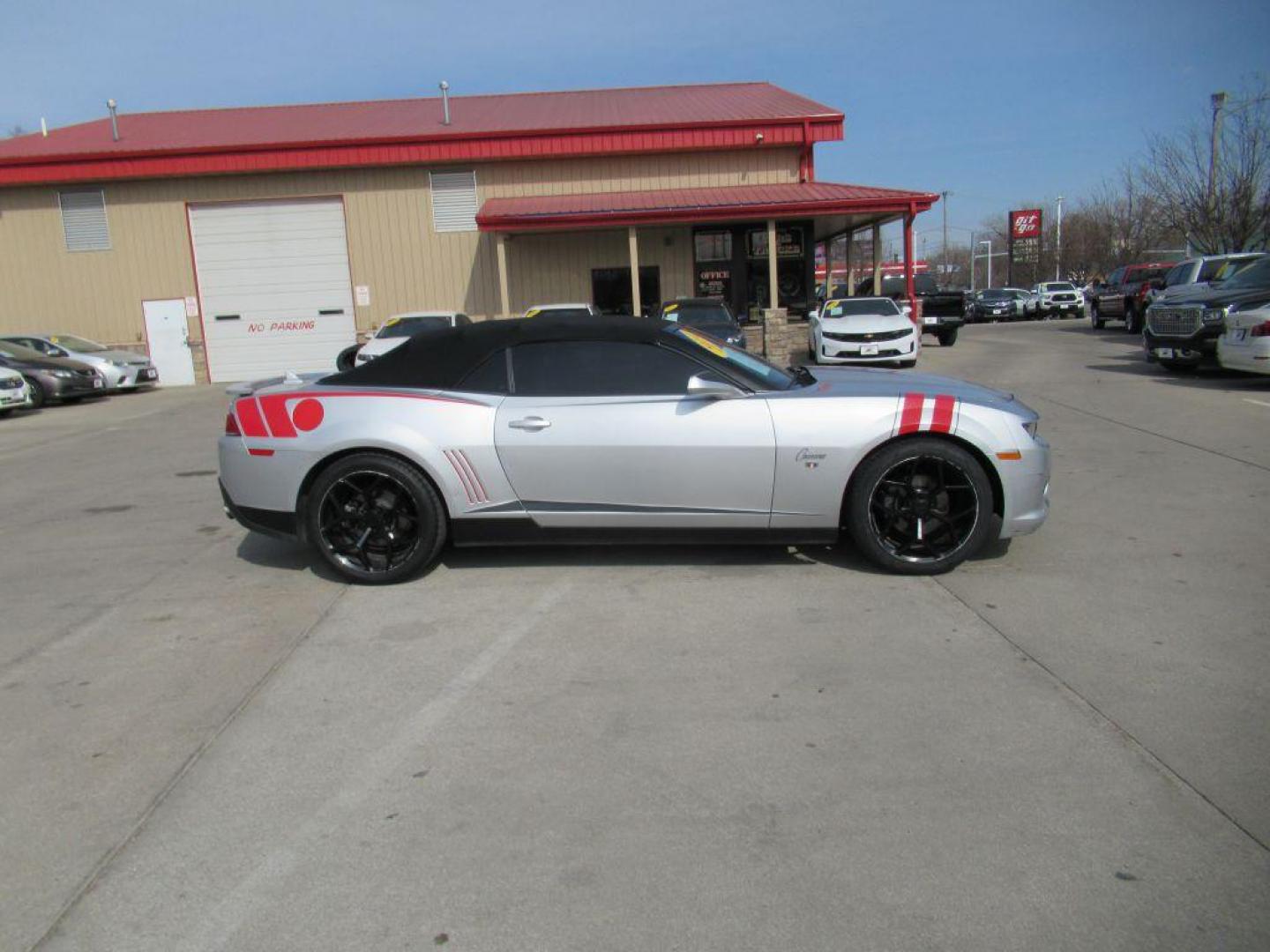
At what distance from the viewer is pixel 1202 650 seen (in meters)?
4.16

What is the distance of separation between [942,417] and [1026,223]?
70075 mm

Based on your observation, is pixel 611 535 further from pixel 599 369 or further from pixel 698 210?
pixel 698 210

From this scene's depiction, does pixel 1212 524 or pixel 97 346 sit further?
pixel 97 346

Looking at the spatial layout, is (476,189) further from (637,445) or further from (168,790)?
(168,790)

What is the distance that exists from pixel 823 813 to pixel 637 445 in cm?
260

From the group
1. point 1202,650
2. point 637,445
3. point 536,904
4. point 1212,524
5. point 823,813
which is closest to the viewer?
point 536,904

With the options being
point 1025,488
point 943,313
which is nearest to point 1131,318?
point 943,313

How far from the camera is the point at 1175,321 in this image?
1509cm

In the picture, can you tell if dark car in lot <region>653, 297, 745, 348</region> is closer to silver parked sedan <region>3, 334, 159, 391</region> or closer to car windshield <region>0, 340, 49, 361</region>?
silver parked sedan <region>3, 334, 159, 391</region>

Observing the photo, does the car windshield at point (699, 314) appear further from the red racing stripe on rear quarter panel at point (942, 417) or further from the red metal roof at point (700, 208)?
the red racing stripe on rear quarter panel at point (942, 417)

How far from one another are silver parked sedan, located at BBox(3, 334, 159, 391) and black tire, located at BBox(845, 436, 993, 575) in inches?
722

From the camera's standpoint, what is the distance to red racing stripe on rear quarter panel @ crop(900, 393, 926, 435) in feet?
17.1

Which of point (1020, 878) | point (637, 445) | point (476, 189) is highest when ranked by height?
point (476, 189)

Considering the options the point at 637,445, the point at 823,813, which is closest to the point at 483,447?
the point at 637,445
